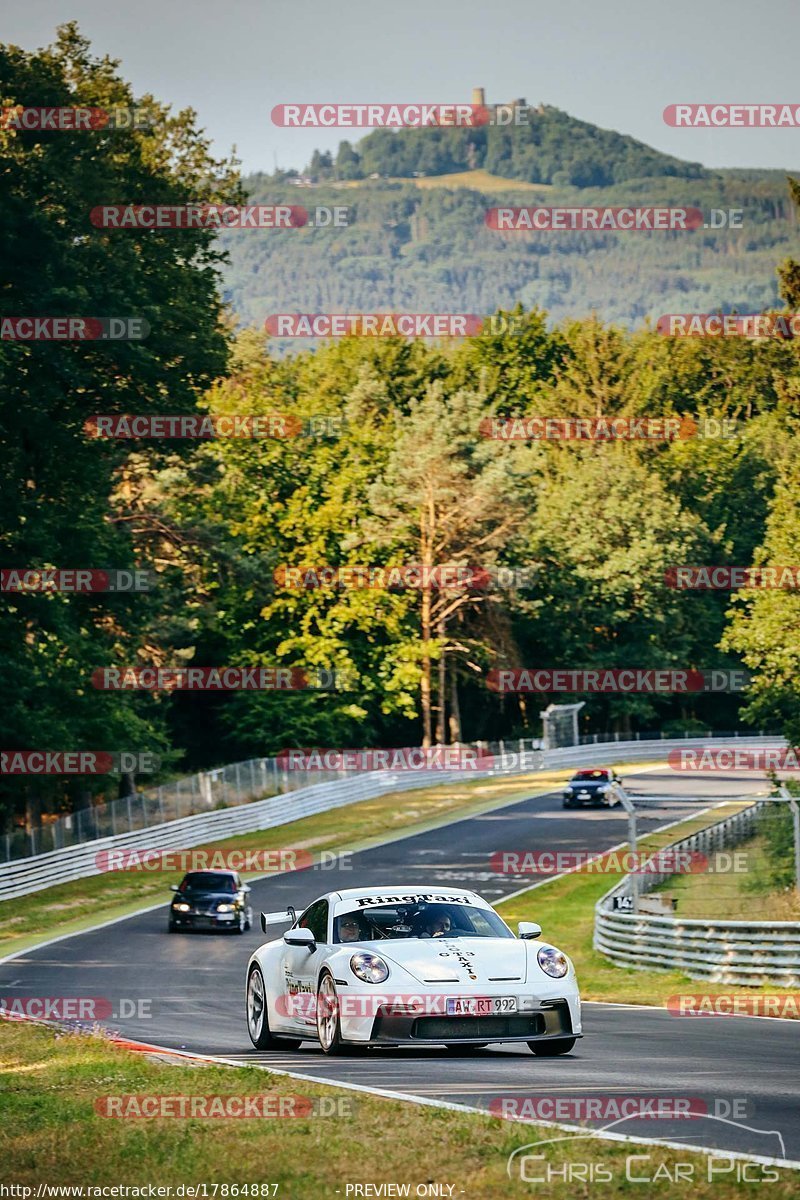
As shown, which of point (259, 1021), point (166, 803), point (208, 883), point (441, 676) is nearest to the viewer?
point (259, 1021)

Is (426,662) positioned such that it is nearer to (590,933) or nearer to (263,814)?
(263,814)

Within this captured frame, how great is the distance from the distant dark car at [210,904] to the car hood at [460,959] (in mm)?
20886

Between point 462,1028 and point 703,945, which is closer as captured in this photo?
point 462,1028

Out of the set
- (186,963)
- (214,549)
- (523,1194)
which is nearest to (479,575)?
(214,549)

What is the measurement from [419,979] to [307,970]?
1.39 m

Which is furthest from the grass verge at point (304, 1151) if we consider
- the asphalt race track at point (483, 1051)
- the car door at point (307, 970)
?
the car door at point (307, 970)

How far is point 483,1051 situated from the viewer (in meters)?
14.6

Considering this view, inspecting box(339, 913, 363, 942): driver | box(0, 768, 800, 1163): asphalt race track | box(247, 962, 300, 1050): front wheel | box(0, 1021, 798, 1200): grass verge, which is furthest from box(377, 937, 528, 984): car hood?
box(247, 962, 300, 1050): front wheel

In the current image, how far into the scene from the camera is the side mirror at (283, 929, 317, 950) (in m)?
14.2

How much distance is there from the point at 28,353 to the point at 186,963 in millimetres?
16347

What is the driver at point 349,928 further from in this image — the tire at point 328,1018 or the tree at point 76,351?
the tree at point 76,351

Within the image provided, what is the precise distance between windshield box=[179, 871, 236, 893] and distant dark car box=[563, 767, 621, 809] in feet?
85.3

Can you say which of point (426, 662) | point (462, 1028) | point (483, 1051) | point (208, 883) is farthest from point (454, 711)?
point (462, 1028)

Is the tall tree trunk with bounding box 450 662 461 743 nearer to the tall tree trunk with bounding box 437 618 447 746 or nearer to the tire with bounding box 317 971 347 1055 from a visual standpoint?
the tall tree trunk with bounding box 437 618 447 746
